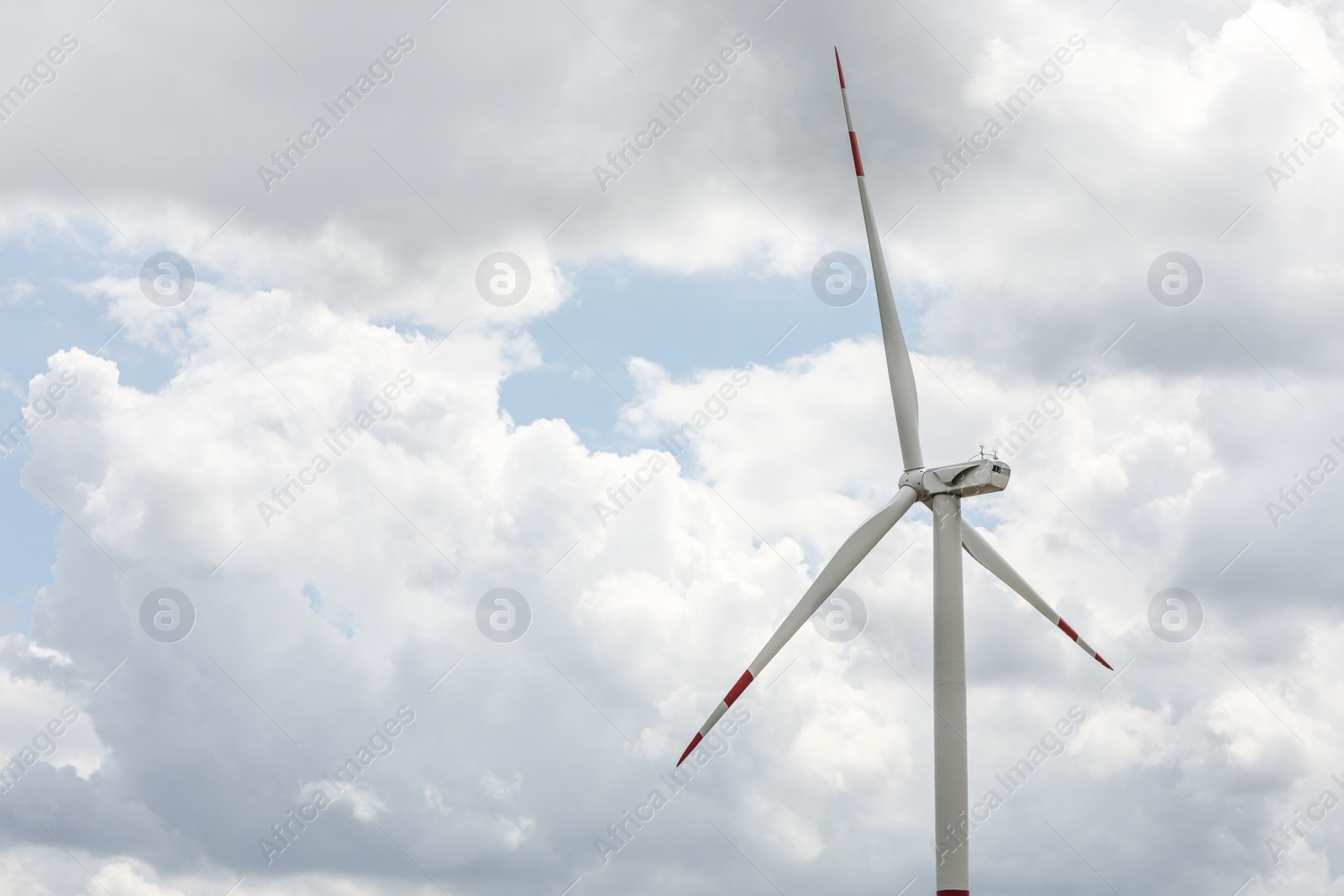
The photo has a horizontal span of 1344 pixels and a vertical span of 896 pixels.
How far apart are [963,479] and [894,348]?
29.0 ft

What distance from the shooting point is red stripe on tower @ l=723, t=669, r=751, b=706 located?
5785cm

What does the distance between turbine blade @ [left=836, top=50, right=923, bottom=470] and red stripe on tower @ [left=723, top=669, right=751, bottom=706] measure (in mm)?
12994

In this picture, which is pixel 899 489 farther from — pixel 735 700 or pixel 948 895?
pixel 948 895

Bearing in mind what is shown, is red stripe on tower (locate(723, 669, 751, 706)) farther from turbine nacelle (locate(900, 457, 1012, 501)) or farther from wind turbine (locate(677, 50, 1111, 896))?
turbine nacelle (locate(900, 457, 1012, 501))

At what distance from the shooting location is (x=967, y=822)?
→ 55.9 m

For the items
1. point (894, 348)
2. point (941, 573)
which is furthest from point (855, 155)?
point (941, 573)

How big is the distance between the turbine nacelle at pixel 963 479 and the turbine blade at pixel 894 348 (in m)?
1.75

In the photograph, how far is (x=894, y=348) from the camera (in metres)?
66.6

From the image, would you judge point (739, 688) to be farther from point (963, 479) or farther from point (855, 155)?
point (855, 155)

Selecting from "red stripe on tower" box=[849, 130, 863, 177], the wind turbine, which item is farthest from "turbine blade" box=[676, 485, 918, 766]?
"red stripe on tower" box=[849, 130, 863, 177]

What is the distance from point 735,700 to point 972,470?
48.2 ft

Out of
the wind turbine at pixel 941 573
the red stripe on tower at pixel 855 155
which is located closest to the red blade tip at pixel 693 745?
the wind turbine at pixel 941 573

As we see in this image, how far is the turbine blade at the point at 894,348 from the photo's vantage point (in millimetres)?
64375

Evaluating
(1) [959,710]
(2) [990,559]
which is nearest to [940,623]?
(1) [959,710]
